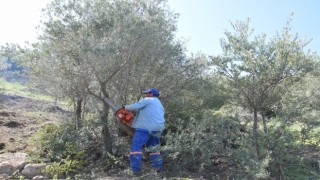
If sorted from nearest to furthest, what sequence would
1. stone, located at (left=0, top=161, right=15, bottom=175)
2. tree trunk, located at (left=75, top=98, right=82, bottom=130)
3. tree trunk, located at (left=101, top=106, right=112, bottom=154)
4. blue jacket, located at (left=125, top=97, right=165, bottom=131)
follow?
stone, located at (left=0, top=161, right=15, bottom=175)
blue jacket, located at (left=125, top=97, right=165, bottom=131)
tree trunk, located at (left=101, top=106, right=112, bottom=154)
tree trunk, located at (left=75, top=98, right=82, bottom=130)

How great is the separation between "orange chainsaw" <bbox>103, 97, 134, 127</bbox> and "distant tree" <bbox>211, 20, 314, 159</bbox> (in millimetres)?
2109

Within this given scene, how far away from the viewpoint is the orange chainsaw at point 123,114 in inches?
266

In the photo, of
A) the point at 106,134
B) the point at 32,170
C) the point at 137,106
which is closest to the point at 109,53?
the point at 137,106

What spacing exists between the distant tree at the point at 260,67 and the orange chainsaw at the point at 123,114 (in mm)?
2109

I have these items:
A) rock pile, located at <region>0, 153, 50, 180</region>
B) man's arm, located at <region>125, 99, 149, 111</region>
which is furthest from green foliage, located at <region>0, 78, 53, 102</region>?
man's arm, located at <region>125, 99, 149, 111</region>

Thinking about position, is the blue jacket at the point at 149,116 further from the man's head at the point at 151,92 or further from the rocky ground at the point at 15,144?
the rocky ground at the point at 15,144

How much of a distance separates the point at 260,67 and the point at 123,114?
2758 mm

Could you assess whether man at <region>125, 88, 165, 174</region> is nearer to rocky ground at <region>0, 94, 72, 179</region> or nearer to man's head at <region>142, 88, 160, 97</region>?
man's head at <region>142, 88, 160, 97</region>

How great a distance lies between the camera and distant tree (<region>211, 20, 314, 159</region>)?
22.7 feet

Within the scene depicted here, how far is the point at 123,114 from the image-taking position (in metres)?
6.83

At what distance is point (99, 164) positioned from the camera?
7250 mm

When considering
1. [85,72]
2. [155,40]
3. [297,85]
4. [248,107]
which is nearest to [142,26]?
[155,40]

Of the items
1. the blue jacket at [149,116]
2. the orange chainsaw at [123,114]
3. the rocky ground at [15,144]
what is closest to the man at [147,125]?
the blue jacket at [149,116]

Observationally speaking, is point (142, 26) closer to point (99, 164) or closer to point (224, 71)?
point (224, 71)
